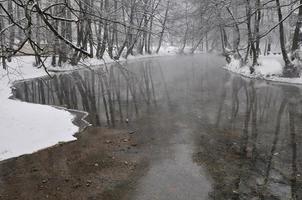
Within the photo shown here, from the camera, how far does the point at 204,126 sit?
16016 millimetres

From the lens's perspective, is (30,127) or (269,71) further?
(269,71)

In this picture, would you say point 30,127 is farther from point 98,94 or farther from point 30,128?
point 98,94

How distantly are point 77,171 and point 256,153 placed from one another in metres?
6.03

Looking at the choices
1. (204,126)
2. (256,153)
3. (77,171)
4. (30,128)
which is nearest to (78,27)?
(77,171)

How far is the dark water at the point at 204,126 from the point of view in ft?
32.3

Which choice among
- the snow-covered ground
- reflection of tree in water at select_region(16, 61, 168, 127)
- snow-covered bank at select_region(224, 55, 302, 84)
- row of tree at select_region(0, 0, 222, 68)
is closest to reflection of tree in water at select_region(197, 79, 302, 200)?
row of tree at select_region(0, 0, 222, 68)

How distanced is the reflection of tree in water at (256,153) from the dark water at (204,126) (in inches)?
1.0

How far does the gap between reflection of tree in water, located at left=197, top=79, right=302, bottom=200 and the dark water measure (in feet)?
0.08

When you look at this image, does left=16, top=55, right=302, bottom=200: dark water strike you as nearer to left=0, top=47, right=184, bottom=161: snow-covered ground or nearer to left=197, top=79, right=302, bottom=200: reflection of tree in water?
left=197, top=79, right=302, bottom=200: reflection of tree in water

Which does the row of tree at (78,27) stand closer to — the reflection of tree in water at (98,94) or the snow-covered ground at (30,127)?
the snow-covered ground at (30,127)

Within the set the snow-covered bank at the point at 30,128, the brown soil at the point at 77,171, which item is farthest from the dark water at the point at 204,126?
the snow-covered bank at the point at 30,128

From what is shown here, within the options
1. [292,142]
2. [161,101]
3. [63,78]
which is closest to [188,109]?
[161,101]

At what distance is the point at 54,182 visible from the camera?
10320 mm

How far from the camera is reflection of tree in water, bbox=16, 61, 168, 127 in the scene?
19.1 m
